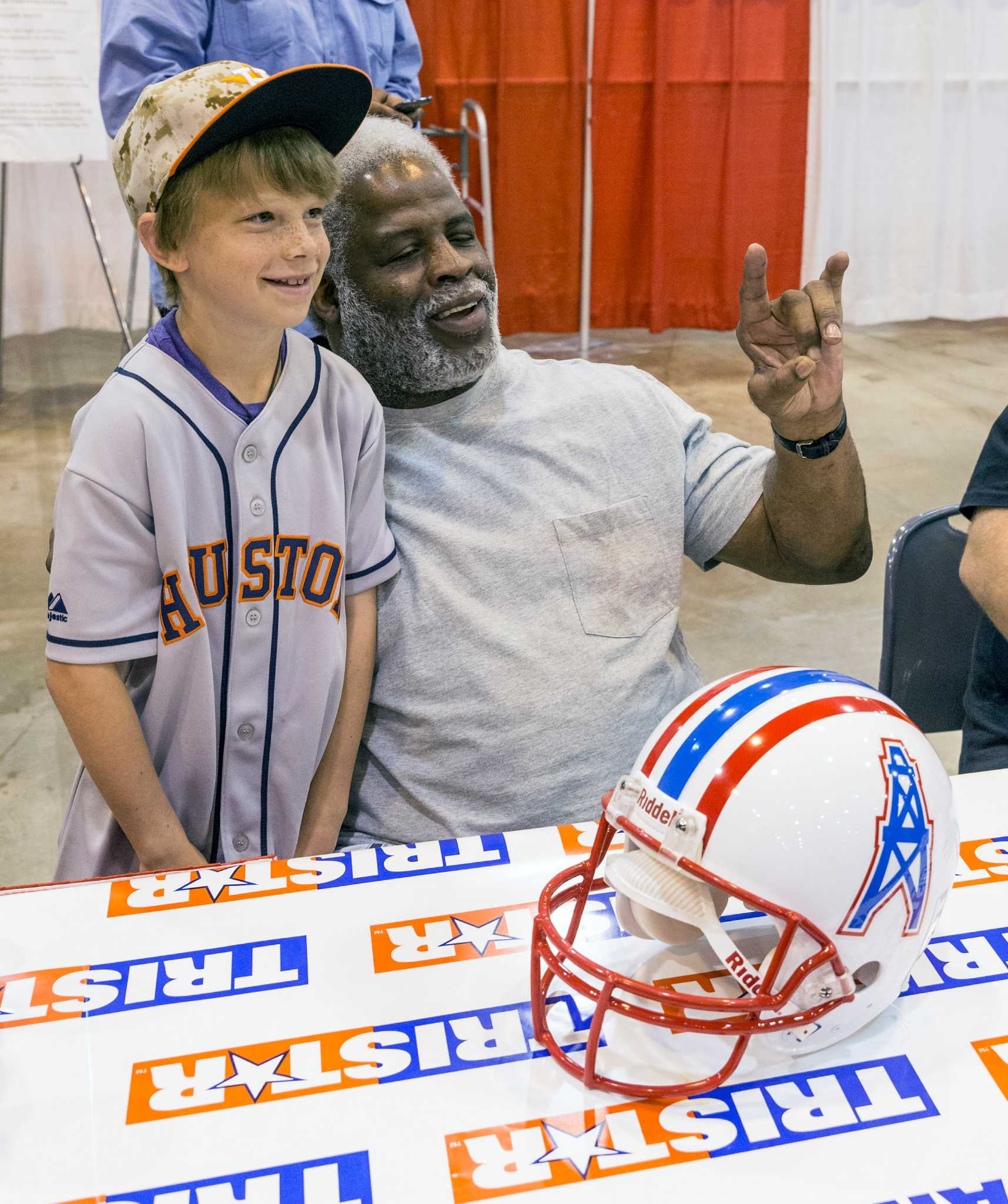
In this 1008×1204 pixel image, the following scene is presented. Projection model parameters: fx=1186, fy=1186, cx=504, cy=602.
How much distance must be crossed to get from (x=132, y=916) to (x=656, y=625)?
736 mm

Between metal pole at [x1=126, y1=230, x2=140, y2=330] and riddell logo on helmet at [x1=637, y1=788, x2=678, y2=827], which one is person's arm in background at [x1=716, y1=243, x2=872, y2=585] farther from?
metal pole at [x1=126, y1=230, x2=140, y2=330]

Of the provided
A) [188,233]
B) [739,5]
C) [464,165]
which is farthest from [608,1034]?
[739,5]

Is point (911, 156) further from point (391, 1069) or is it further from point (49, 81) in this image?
point (391, 1069)

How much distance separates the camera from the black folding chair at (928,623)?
5.12ft

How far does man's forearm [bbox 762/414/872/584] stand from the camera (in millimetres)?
1387

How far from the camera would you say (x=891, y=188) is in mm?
5941

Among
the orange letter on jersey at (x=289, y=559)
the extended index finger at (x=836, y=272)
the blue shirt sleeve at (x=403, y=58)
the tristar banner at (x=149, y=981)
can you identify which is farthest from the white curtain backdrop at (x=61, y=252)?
the tristar banner at (x=149, y=981)

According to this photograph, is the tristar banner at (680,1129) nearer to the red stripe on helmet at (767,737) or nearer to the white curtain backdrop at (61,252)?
the red stripe on helmet at (767,737)

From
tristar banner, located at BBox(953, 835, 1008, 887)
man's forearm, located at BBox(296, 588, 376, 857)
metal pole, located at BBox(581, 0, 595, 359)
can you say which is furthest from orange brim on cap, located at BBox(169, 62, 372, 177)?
metal pole, located at BBox(581, 0, 595, 359)

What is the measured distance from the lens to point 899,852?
814 mm

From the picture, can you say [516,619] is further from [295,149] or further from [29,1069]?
[29,1069]

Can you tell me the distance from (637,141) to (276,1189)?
5387 mm

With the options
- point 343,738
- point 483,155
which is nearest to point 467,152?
point 483,155

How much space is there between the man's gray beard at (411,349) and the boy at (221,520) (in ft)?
0.45
